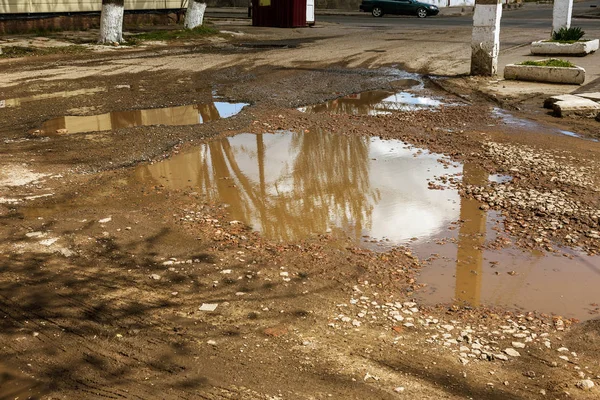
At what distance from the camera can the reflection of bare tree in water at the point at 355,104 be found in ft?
33.8

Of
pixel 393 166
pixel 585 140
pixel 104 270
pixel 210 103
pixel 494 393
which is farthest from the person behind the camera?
pixel 210 103

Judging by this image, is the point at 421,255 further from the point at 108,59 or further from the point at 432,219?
Answer: the point at 108,59

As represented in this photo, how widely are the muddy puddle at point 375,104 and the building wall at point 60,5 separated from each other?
46.0 feet

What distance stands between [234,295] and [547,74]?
10.1 m

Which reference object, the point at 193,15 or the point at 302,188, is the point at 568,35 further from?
the point at 302,188

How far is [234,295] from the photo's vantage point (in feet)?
14.3

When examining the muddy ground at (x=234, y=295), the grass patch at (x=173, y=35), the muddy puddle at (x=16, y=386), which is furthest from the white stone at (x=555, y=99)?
the grass patch at (x=173, y=35)

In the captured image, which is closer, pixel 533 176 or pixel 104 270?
pixel 104 270

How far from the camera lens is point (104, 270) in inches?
185

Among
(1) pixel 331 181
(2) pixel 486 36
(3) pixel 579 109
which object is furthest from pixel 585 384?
(2) pixel 486 36

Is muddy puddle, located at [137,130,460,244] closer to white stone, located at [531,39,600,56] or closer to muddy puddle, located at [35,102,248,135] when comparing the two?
muddy puddle, located at [35,102,248,135]

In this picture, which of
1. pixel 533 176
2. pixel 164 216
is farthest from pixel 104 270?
pixel 533 176

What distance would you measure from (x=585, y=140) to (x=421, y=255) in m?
4.45

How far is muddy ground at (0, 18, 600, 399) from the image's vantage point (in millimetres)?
3490
